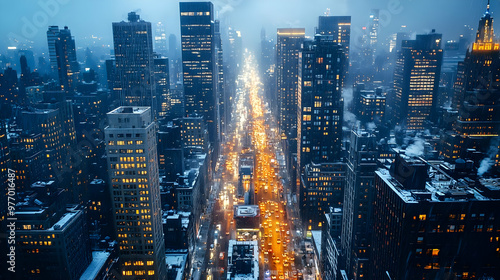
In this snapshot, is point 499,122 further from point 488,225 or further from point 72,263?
point 72,263

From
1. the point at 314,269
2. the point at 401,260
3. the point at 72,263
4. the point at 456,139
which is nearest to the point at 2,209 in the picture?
the point at 72,263

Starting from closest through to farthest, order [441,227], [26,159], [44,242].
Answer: [441,227] → [44,242] → [26,159]

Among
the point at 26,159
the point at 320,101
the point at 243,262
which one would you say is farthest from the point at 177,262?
the point at 320,101

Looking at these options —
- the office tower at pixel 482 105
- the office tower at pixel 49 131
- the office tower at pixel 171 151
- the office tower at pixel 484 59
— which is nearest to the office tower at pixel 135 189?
the office tower at pixel 171 151

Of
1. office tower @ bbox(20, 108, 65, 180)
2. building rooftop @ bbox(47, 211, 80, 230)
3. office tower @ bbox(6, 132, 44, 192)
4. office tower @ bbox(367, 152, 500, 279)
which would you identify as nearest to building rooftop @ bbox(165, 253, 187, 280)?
building rooftop @ bbox(47, 211, 80, 230)

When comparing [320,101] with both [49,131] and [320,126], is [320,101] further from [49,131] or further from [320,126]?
[49,131]
